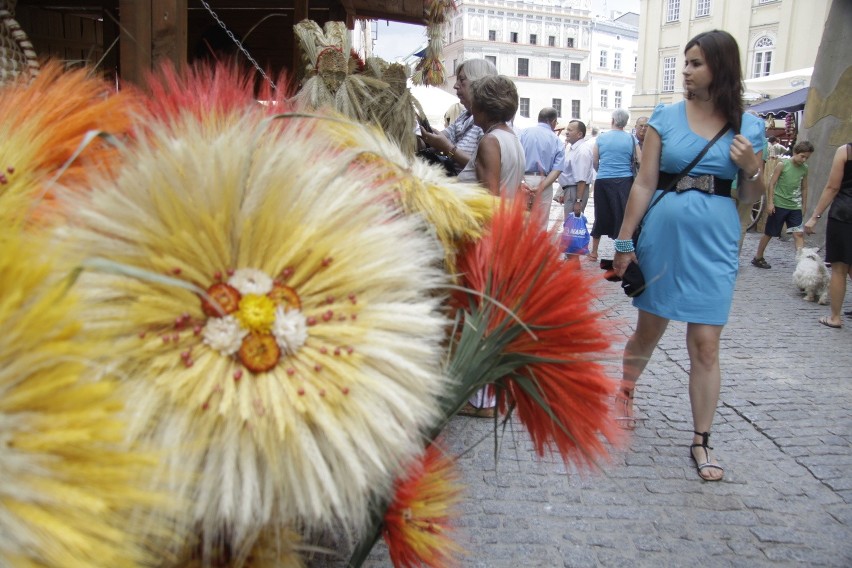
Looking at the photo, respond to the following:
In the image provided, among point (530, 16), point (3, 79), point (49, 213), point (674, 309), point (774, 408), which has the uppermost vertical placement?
point (530, 16)

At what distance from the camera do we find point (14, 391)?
1.93ft

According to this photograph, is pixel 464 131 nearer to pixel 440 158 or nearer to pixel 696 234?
pixel 440 158

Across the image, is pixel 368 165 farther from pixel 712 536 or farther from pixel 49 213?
pixel 712 536

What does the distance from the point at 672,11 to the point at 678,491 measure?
149 ft

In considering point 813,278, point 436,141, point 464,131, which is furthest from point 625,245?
point 813,278

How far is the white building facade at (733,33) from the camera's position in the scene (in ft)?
114

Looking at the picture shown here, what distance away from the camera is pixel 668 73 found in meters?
43.2

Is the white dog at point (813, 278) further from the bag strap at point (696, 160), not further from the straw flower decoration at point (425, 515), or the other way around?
the straw flower decoration at point (425, 515)

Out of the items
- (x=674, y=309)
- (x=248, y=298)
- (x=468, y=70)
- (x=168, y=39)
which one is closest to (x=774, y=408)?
(x=674, y=309)

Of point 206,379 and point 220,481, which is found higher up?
point 206,379

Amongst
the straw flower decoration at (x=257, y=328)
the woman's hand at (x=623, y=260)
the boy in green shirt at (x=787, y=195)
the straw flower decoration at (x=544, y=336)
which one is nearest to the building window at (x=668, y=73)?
the boy in green shirt at (x=787, y=195)

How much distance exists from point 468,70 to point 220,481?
3.96m

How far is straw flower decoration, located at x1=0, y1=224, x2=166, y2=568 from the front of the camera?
0.56 meters

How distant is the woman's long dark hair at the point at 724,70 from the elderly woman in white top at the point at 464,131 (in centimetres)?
126
